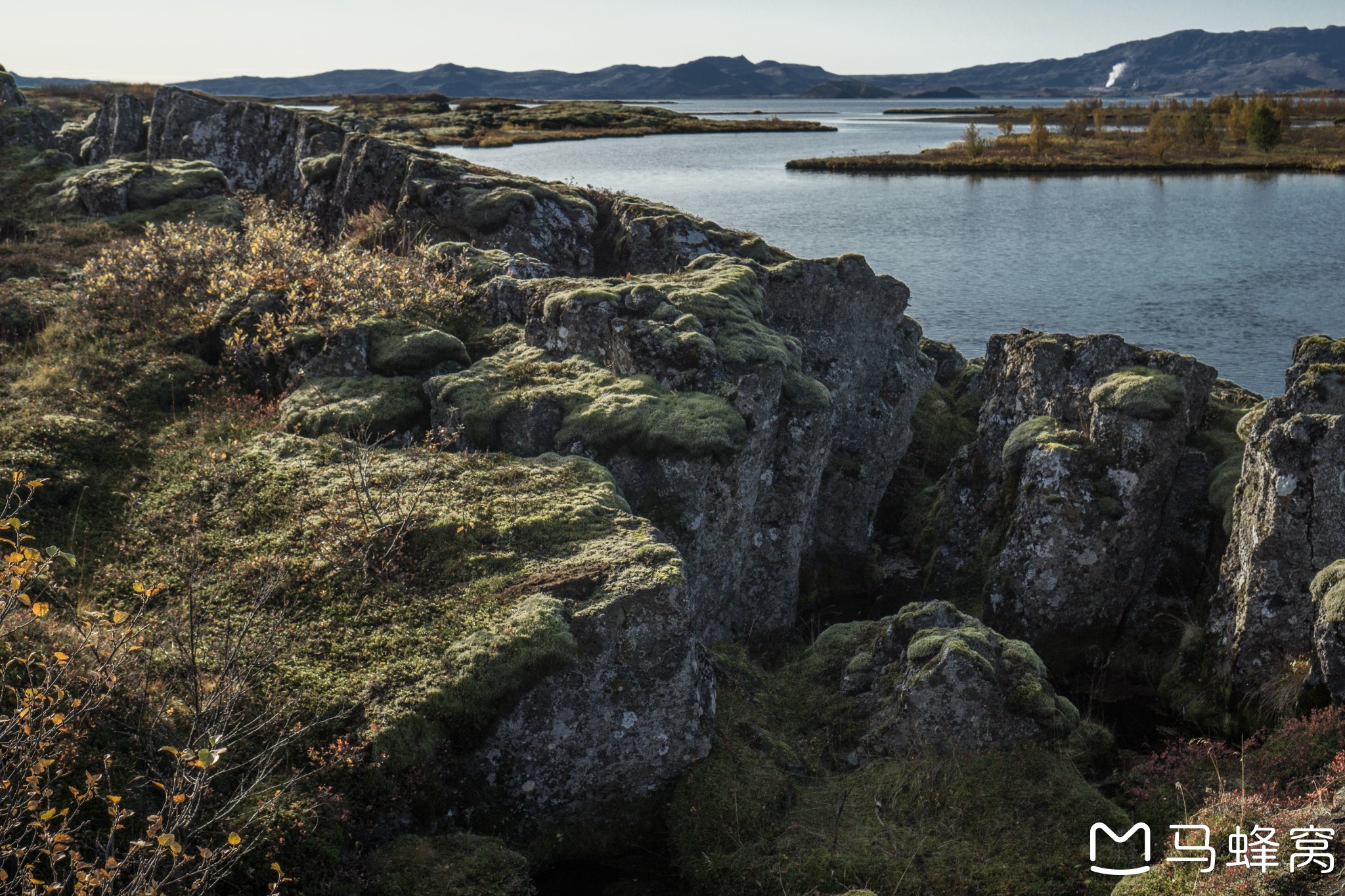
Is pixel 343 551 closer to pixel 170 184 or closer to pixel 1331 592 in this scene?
pixel 1331 592

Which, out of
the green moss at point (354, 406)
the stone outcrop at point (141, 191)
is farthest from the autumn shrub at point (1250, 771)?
the stone outcrop at point (141, 191)

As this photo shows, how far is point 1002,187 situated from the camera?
10512 centimetres

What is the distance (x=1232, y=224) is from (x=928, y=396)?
2477 inches

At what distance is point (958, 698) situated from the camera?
1226 cm

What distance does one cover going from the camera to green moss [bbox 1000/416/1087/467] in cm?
1983

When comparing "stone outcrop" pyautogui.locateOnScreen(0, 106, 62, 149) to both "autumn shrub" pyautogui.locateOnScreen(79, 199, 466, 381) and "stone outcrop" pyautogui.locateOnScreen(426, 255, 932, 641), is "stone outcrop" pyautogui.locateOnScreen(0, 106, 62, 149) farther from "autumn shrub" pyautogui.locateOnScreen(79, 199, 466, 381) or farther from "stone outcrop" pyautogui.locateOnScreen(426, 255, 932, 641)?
"stone outcrop" pyautogui.locateOnScreen(426, 255, 932, 641)

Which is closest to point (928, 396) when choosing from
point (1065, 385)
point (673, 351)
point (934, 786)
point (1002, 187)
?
point (1065, 385)

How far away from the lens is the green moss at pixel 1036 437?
1983 centimetres

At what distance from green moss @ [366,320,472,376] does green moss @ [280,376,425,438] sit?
0.31 metres

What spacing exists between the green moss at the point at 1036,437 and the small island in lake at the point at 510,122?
79257 mm

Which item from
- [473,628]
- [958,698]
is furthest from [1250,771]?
[473,628]

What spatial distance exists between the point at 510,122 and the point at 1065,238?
10082cm

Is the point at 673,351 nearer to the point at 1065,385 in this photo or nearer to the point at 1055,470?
the point at 1055,470

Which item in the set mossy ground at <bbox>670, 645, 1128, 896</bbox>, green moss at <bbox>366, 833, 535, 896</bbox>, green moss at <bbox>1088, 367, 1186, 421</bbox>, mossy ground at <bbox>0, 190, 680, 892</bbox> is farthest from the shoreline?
green moss at <bbox>366, 833, 535, 896</bbox>
